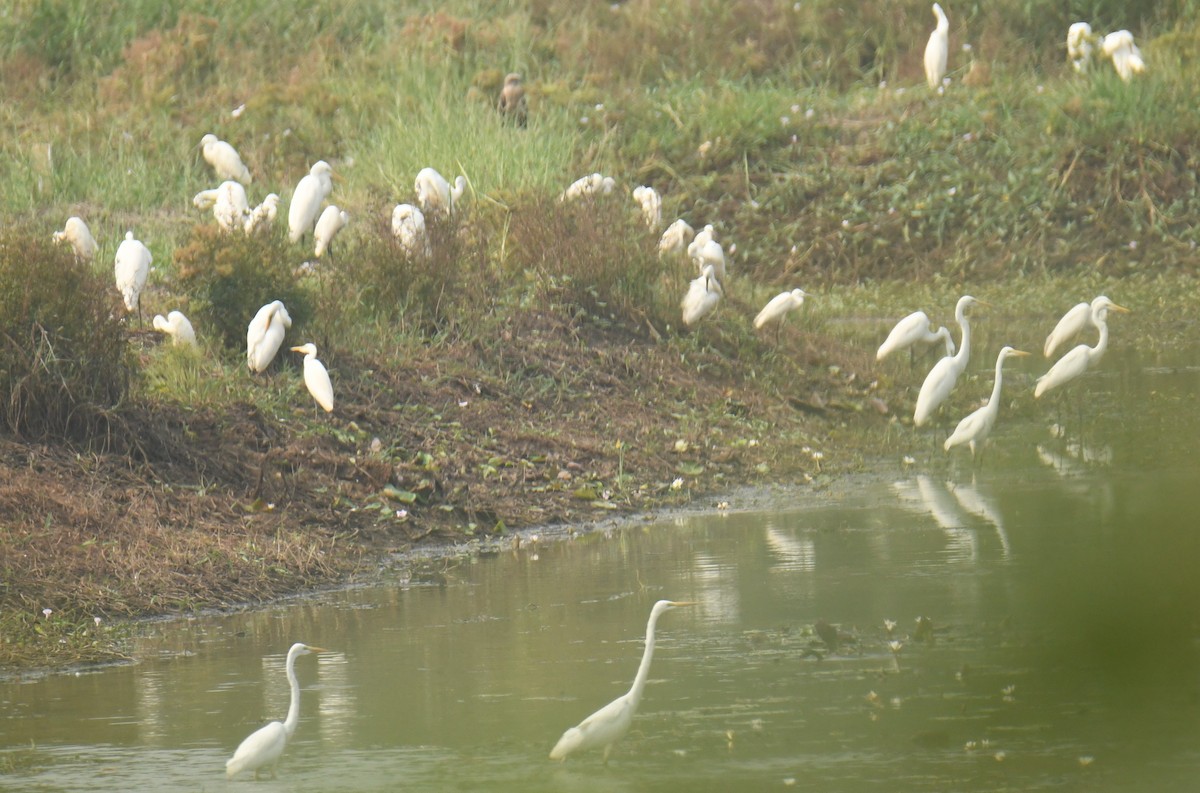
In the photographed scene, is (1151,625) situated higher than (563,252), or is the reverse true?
(563,252)

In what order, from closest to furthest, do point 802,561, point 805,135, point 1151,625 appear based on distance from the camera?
point 1151,625 → point 802,561 → point 805,135

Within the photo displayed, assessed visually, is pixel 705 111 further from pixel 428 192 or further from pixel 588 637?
pixel 588 637

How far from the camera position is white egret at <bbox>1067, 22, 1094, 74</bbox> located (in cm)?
2145

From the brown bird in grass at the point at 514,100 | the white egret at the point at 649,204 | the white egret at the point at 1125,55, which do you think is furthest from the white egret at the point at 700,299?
the white egret at the point at 1125,55

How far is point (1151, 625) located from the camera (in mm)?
6789

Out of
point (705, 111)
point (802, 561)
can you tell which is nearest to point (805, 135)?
point (705, 111)

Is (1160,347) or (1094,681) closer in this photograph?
(1094,681)

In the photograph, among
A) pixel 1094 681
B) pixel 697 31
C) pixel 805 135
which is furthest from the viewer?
pixel 697 31

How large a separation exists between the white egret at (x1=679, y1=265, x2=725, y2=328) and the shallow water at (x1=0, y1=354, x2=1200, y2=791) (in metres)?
3.08

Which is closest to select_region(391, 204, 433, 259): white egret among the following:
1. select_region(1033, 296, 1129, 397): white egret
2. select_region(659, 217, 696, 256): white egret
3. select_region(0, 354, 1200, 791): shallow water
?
select_region(659, 217, 696, 256): white egret

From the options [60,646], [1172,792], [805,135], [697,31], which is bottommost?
[1172,792]

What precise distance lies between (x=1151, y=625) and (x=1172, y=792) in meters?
1.82

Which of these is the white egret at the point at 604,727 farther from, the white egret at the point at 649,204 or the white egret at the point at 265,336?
the white egret at the point at 649,204

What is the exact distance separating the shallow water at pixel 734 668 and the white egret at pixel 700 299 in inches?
121
